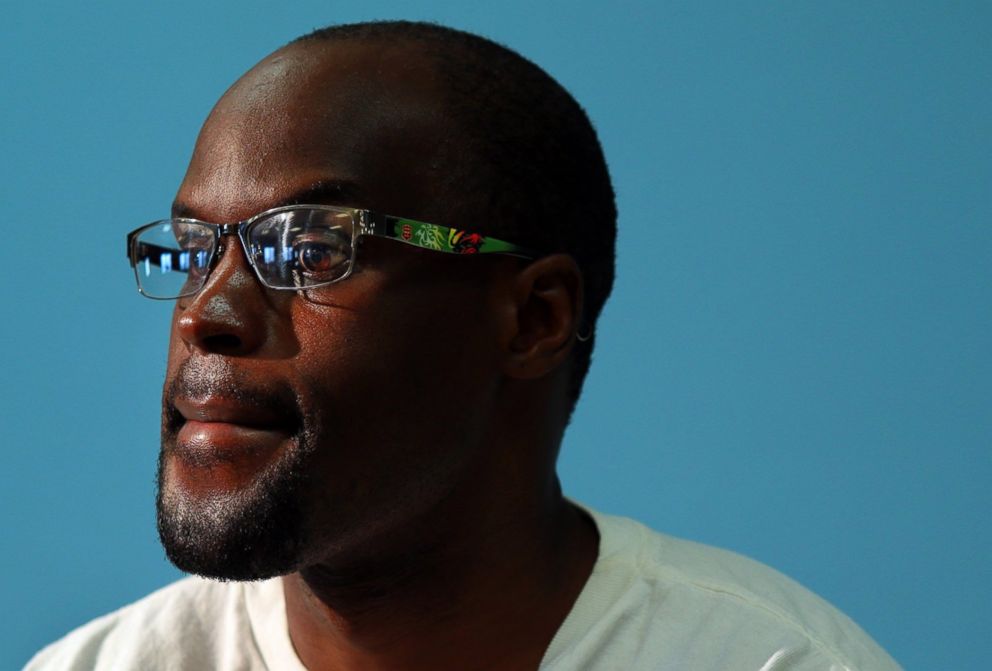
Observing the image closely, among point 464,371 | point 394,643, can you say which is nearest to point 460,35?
point 464,371

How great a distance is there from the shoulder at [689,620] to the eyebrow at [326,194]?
58 centimetres

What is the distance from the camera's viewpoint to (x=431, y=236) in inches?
66.4

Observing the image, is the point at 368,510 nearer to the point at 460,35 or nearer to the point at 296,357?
the point at 296,357

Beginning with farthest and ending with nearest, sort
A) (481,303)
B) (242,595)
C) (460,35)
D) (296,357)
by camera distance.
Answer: (242,595) → (460,35) → (481,303) → (296,357)

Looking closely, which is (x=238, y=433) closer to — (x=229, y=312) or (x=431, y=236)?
(x=229, y=312)

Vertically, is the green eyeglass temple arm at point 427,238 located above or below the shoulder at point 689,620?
above

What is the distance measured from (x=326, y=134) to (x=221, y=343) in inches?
10.4

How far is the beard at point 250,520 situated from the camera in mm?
1603

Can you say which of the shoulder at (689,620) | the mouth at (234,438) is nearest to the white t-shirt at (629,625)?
the shoulder at (689,620)

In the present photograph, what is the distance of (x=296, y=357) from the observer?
5.31 feet

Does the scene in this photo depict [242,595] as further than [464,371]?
Yes

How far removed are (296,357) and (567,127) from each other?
506mm

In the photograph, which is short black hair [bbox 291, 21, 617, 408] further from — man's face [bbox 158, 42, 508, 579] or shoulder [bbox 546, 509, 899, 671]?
shoulder [bbox 546, 509, 899, 671]

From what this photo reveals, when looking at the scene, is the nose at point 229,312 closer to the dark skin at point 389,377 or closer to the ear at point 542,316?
the dark skin at point 389,377
